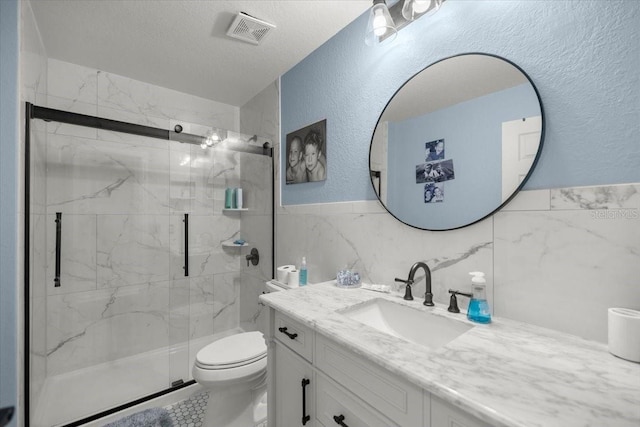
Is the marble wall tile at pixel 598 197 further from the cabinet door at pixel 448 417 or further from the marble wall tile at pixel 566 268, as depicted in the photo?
the cabinet door at pixel 448 417

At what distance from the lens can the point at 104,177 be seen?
212 centimetres

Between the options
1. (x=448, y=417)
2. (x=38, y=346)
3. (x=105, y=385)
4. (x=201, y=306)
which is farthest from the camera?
(x=201, y=306)

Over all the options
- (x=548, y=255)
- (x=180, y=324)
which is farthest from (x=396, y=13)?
(x=180, y=324)

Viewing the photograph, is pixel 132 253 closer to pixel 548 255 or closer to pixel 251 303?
pixel 251 303

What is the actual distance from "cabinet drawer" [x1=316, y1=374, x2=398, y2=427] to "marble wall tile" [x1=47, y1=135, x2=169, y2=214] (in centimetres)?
190

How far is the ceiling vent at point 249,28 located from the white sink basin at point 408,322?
5.46 feet

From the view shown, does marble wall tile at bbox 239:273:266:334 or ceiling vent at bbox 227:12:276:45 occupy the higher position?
ceiling vent at bbox 227:12:276:45

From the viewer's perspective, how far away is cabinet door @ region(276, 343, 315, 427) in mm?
981

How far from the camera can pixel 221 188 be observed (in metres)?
2.40

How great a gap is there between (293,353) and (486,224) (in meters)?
0.90

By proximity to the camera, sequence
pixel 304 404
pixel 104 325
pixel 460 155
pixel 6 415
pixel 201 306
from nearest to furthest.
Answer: pixel 304 404
pixel 460 155
pixel 6 415
pixel 104 325
pixel 201 306

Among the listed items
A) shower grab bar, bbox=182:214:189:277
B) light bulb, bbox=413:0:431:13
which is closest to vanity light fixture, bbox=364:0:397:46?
light bulb, bbox=413:0:431:13

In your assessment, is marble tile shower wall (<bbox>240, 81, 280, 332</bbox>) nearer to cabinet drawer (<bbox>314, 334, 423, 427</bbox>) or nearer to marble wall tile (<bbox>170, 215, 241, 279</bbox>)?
marble wall tile (<bbox>170, 215, 241, 279</bbox>)

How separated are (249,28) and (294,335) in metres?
1.74
